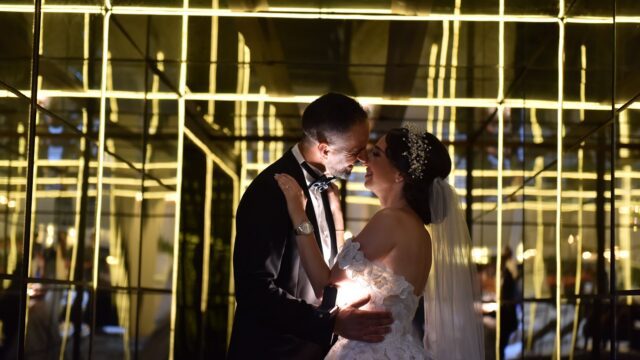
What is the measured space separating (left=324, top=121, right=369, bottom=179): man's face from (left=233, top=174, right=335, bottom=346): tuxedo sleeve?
28 centimetres

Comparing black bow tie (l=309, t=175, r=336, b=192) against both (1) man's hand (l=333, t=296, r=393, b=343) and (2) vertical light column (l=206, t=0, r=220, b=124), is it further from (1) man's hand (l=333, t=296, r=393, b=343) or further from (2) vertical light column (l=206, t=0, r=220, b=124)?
(2) vertical light column (l=206, t=0, r=220, b=124)

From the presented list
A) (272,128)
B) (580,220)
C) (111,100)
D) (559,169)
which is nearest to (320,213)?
(111,100)

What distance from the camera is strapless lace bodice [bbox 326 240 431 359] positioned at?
4336 mm

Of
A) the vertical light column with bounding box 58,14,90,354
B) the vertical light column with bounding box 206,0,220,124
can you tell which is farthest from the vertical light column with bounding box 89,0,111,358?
the vertical light column with bounding box 206,0,220,124

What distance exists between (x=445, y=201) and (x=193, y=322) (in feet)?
33.2

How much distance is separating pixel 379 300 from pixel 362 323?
0.16 meters

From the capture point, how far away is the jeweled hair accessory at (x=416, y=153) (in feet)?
14.8

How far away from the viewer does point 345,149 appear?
13.4 ft

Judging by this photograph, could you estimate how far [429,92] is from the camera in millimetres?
12688

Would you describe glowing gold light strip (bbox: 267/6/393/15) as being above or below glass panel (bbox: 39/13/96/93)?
above

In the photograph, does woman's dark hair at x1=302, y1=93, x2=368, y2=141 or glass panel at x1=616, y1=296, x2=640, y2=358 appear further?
glass panel at x1=616, y1=296, x2=640, y2=358

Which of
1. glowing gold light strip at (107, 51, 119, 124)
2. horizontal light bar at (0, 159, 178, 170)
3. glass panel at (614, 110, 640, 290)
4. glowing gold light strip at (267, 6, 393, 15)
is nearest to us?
horizontal light bar at (0, 159, 178, 170)

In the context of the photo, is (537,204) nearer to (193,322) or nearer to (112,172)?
(112,172)

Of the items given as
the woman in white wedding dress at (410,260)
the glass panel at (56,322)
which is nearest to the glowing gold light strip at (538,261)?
the glass panel at (56,322)
